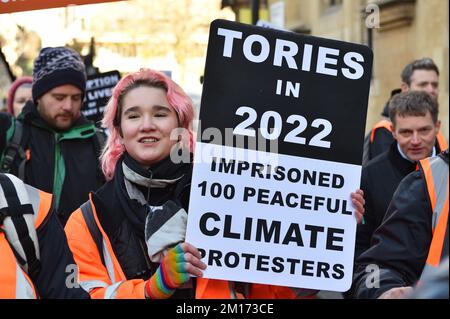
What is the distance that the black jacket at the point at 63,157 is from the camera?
6.58 metres

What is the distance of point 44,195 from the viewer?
394 cm

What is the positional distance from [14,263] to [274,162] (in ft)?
3.71

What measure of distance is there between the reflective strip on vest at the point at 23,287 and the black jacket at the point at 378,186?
79.7 inches

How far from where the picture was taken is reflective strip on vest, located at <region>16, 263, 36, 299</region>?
3.70 metres

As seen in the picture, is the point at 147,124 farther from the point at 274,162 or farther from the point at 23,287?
the point at 23,287

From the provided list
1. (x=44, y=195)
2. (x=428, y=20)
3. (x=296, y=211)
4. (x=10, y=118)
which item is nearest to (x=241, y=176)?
(x=296, y=211)

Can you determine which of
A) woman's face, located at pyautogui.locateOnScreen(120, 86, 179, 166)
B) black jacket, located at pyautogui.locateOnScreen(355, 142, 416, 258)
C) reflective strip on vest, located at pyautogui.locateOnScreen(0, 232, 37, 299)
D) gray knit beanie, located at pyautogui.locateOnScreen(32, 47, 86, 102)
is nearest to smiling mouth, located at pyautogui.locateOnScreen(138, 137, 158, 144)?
woman's face, located at pyautogui.locateOnScreen(120, 86, 179, 166)

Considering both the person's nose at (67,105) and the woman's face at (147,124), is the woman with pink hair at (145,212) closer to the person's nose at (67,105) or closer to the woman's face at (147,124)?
the woman's face at (147,124)

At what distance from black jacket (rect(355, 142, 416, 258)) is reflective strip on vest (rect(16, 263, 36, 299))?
203 cm

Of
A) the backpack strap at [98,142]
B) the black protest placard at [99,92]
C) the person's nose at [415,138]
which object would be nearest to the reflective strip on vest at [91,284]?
the backpack strap at [98,142]

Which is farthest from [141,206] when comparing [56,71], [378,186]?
[56,71]

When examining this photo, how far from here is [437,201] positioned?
12.6ft
